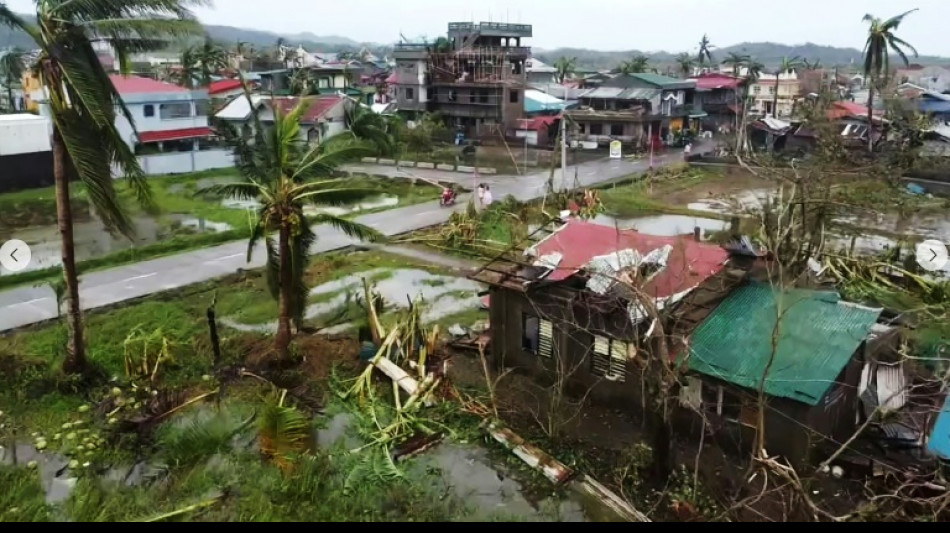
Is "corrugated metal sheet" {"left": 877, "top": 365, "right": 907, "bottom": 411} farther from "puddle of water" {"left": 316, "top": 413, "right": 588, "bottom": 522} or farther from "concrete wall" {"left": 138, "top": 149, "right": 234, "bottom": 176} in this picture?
"concrete wall" {"left": 138, "top": 149, "right": 234, "bottom": 176}

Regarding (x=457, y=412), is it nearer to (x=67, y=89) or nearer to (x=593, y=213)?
(x=67, y=89)

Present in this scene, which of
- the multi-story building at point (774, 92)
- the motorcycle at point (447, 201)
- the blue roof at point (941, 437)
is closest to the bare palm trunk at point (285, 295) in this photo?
the blue roof at point (941, 437)

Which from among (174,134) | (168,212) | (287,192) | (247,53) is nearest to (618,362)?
(287,192)

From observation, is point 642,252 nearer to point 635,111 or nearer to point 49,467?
point 49,467

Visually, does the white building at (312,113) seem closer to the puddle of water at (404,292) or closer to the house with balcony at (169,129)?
the house with balcony at (169,129)

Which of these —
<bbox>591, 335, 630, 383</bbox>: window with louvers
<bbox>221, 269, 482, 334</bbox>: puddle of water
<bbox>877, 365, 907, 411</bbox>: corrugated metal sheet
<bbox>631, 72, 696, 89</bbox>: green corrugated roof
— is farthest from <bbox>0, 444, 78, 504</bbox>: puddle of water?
<bbox>631, 72, 696, 89</bbox>: green corrugated roof

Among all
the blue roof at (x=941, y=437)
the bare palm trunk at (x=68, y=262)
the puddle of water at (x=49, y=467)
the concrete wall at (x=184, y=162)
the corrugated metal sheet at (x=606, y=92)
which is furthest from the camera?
the corrugated metal sheet at (x=606, y=92)
